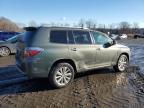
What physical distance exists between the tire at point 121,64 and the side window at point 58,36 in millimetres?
2905

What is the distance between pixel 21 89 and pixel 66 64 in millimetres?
1524

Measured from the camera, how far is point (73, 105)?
544 centimetres

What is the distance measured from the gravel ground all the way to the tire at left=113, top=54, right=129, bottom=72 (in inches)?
14.2

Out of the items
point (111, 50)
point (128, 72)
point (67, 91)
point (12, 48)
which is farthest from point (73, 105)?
point (12, 48)

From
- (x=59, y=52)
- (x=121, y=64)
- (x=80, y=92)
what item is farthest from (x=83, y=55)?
(x=121, y=64)

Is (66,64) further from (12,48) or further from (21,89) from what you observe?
(12,48)

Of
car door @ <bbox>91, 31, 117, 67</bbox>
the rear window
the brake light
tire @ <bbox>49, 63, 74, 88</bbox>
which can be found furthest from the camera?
car door @ <bbox>91, 31, 117, 67</bbox>

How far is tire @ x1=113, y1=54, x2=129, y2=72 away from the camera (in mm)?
9070

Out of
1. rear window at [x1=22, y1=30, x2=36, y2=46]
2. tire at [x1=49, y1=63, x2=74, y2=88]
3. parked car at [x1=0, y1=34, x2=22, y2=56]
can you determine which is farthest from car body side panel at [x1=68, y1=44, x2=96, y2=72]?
parked car at [x1=0, y1=34, x2=22, y2=56]

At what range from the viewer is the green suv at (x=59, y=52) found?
6418 mm

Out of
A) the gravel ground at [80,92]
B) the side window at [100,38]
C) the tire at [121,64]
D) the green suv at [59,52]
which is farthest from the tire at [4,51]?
the side window at [100,38]

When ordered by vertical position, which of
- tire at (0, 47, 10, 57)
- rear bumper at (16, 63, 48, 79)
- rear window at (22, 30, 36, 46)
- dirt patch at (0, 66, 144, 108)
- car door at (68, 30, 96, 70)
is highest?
rear window at (22, 30, 36, 46)

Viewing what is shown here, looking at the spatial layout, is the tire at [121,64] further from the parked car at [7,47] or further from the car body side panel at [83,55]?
the parked car at [7,47]

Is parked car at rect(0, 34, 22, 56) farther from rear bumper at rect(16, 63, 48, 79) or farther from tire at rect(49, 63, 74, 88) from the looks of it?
rear bumper at rect(16, 63, 48, 79)
